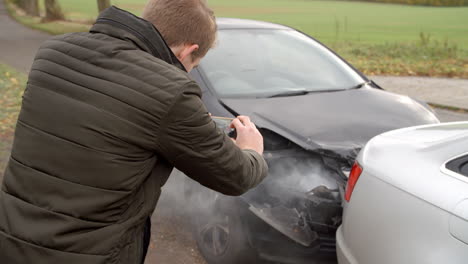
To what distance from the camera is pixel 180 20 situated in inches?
67.6

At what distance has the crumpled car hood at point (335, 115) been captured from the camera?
3.39 m

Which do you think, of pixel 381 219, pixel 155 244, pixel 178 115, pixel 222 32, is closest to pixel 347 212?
pixel 381 219

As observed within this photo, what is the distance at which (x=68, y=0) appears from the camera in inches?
1694

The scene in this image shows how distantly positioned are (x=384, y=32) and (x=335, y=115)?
74.4 ft

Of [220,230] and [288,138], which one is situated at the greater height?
[288,138]

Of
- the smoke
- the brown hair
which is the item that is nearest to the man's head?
the brown hair

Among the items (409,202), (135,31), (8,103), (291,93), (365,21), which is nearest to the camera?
(135,31)

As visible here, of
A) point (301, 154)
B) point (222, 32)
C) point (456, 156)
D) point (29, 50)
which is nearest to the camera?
point (456, 156)

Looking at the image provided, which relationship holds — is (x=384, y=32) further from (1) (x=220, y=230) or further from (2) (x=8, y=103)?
(1) (x=220, y=230)

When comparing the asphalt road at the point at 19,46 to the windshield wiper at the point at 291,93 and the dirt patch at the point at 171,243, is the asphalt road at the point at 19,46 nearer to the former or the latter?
the dirt patch at the point at 171,243

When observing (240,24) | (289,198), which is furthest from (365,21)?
(289,198)

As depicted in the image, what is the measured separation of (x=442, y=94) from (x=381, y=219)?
8.09 meters

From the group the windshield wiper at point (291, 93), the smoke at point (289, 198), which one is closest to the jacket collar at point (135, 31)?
the smoke at point (289, 198)

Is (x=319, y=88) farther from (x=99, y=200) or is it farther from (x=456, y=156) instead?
(x=99, y=200)
